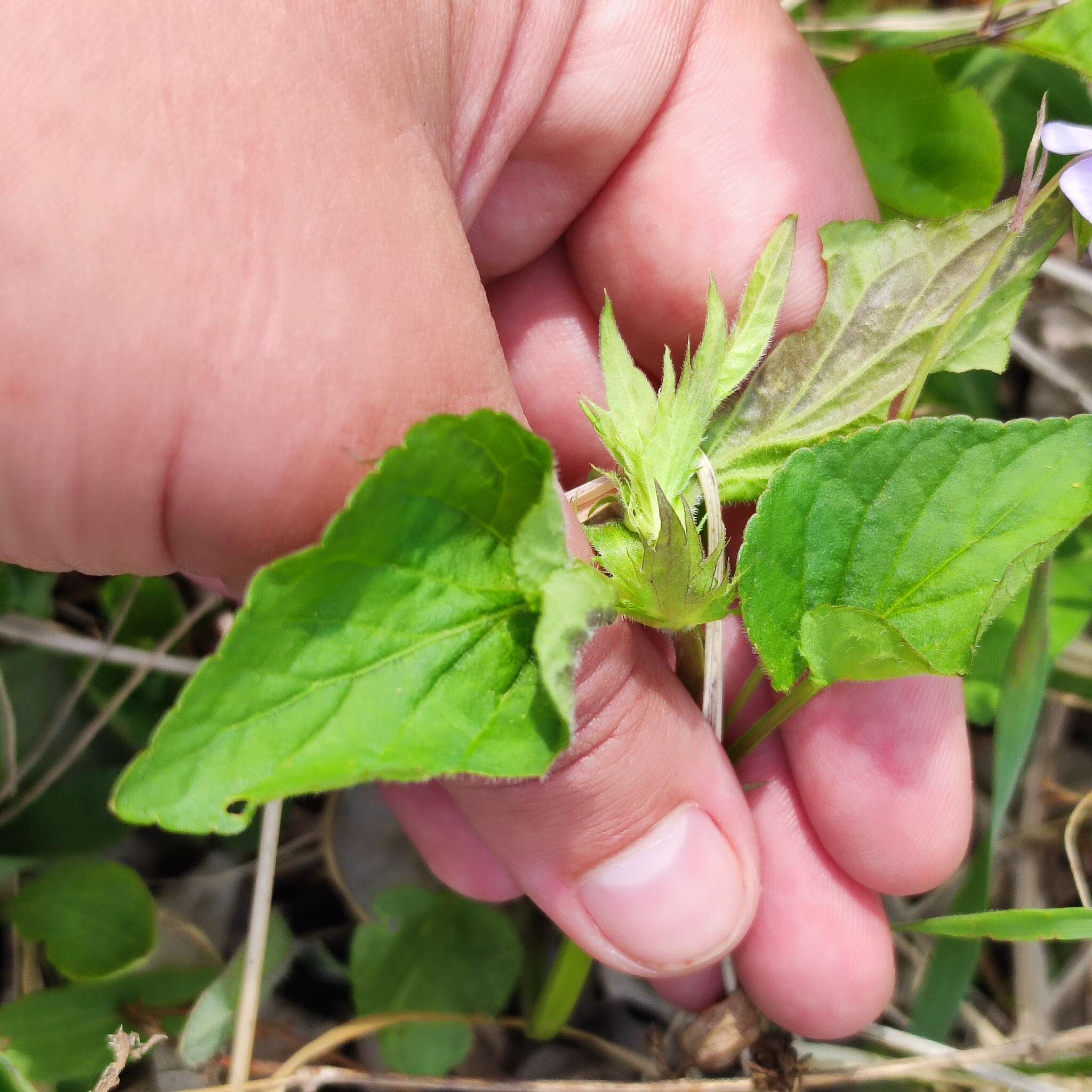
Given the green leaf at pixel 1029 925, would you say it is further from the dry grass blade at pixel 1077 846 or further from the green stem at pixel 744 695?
the green stem at pixel 744 695

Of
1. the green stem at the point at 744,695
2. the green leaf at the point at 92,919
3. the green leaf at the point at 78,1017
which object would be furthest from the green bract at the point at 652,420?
the green leaf at the point at 78,1017

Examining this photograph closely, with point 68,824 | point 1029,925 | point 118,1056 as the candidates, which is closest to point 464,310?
point 118,1056

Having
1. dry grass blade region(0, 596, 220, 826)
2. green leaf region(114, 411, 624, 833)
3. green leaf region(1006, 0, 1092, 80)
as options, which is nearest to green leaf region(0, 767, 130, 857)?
dry grass blade region(0, 596, 220, 826)

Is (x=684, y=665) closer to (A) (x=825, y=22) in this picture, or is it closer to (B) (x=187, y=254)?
(B) (x=187, y=254)

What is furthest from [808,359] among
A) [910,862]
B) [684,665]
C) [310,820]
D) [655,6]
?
[310,820]

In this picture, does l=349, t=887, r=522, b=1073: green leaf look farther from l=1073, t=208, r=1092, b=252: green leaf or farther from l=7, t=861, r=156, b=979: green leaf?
l=1073, t=208, r=1092, b=252: green leaf

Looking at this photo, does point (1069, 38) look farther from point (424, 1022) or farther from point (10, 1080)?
point (10, 1080)
